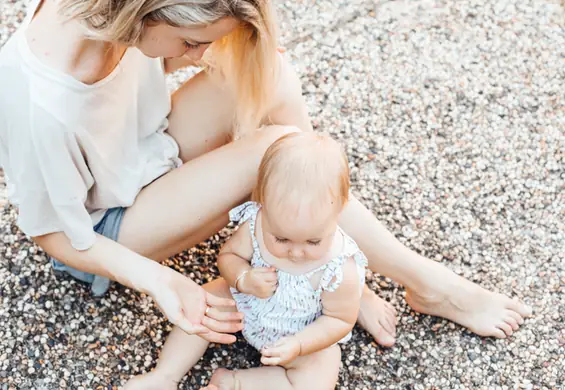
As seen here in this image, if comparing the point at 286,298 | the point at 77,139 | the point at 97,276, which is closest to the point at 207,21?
the point at 77,139

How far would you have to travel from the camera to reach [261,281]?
2.01 m

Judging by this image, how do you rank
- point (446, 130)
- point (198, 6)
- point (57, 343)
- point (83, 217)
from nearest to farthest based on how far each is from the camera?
point (198, 6) < point (83, 217) < point (57, 343) < point (446, 130)

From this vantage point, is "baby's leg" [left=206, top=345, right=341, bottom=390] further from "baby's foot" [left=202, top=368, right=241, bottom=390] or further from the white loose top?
the white loose top

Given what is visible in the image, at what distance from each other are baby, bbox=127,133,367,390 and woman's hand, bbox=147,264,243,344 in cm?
11

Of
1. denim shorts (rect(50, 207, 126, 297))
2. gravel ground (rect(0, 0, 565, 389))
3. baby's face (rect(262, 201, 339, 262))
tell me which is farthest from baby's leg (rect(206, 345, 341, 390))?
denim shorts (rect(50, 207, 126, 297))

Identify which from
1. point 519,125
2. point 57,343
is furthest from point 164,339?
point 519,125

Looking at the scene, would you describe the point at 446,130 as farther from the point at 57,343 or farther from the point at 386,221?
the point at 57,343

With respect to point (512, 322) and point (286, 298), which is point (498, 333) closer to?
point (512, 322)

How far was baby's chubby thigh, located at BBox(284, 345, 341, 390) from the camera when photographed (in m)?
2.14

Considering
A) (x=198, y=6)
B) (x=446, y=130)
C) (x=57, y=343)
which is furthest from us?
(x=446, y=130)

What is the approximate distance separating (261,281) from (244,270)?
0.29 feet

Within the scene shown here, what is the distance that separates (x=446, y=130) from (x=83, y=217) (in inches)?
58.9

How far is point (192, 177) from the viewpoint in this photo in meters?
2.11

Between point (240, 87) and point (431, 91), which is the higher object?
point (240, 87)
